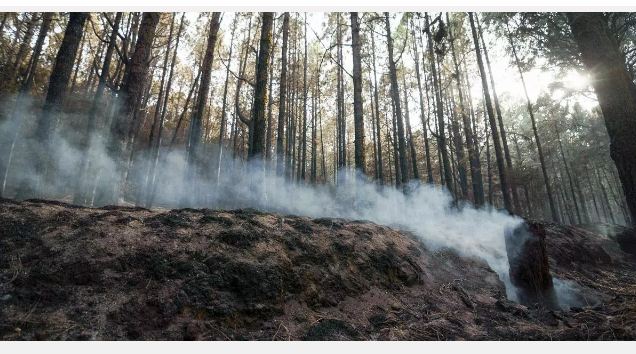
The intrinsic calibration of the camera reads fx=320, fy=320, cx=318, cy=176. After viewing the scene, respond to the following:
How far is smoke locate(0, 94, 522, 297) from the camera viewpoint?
22.5 ft

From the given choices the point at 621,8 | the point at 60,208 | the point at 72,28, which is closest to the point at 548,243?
the point at 621,8

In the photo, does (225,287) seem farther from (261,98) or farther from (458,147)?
(458,147)

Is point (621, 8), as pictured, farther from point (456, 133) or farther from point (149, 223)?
point (456, 133)

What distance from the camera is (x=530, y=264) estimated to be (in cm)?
548

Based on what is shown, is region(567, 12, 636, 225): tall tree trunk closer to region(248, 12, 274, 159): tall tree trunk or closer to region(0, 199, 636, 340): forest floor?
region(0, 199, 636, 340): forest floor

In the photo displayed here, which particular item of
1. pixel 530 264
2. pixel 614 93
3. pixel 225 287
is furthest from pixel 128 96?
pixel 530 264

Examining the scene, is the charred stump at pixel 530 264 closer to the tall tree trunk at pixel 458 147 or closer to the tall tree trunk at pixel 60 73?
the tall tree trunk at pixel 60 73

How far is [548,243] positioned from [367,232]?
7293mm

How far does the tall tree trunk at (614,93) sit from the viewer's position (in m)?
3.19

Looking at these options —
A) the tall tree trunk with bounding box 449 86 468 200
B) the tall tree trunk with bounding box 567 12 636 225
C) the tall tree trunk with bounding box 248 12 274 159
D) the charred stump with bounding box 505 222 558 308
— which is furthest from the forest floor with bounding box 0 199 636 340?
the tall tree trunk with bounding box 449 86 468 200

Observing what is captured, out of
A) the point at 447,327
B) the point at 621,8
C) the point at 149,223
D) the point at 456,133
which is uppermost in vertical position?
the point at 456,133

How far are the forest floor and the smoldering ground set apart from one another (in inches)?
102

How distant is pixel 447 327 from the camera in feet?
10.8

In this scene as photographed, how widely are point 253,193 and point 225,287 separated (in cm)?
1077
